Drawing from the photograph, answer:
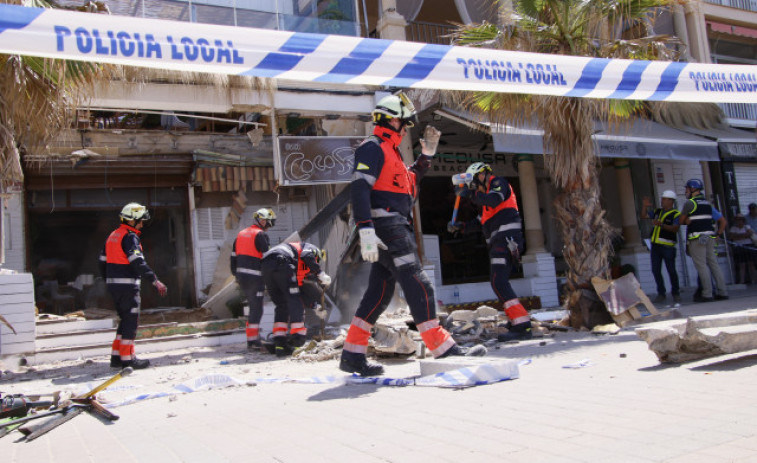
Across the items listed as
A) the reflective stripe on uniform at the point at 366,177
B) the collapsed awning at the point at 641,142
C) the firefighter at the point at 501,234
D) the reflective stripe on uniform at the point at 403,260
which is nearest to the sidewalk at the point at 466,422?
the reflective stripe on uniform at the point at 403,260

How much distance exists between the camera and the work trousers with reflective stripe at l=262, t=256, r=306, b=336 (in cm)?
796

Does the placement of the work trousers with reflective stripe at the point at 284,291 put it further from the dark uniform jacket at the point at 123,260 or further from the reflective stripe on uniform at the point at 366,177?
the reflective stripe on uniform at the point at 366,177

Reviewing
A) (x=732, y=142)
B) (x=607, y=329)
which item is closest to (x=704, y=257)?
(x=607, y=329)

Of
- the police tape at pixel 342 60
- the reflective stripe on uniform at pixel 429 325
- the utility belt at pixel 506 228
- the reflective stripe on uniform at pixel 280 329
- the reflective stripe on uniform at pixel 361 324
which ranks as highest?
the police tape at pixel 342 60

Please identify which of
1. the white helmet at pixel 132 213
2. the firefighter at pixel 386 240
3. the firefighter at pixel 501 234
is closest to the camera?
the firefighter at pixel 386 240

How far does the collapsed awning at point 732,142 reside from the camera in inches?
550

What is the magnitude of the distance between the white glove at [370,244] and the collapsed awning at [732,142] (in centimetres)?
1190

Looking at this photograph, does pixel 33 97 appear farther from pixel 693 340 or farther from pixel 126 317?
pixel 693 340

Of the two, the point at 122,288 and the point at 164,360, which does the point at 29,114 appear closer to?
the point at 122,288

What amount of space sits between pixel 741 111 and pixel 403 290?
51.9 feet

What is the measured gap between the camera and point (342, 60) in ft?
18.2

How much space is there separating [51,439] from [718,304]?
9464 millimetres

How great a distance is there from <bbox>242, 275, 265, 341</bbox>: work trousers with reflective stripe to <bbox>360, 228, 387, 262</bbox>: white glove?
13.2ft

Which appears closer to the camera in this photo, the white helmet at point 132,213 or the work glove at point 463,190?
the work glove at point 463,190
